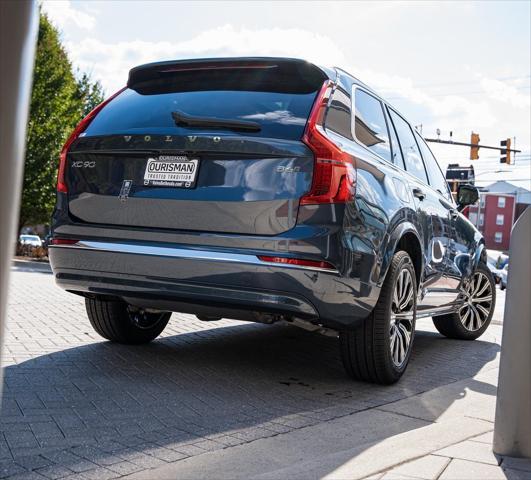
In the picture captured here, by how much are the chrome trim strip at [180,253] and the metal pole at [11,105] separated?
8.61ft

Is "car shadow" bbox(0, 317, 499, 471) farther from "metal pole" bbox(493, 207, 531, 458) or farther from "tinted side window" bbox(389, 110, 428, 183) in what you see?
"tinted side window" bbox(389, 110, 428, 183)

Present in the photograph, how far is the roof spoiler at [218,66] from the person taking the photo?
4406mm

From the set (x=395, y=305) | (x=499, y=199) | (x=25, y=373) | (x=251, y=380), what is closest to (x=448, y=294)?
(x=395, y=305)

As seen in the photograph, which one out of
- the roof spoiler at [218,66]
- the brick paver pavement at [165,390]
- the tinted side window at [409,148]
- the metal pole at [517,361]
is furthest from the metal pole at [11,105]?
the tinted side window at [409,148]

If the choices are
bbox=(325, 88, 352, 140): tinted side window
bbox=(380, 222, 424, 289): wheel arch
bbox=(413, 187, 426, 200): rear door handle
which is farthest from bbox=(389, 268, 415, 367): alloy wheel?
bbox=(325, 88, 352, 140): tinted side window

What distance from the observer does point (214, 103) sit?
172 inches

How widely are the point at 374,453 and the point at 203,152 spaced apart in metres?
1.92

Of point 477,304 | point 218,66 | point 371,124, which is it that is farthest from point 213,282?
point 477,304

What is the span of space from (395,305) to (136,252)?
1.71m

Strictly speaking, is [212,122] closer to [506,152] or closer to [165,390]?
[165,390]

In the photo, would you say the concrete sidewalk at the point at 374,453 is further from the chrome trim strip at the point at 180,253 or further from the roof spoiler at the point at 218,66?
the roof spoiler at the point at 218,66

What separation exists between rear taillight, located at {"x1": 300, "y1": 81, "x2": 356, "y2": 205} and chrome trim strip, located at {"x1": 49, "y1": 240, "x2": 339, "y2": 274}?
38 centimetres

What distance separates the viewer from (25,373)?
442cm

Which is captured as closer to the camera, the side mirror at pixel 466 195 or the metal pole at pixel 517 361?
the metal pole at pixel 517 361
